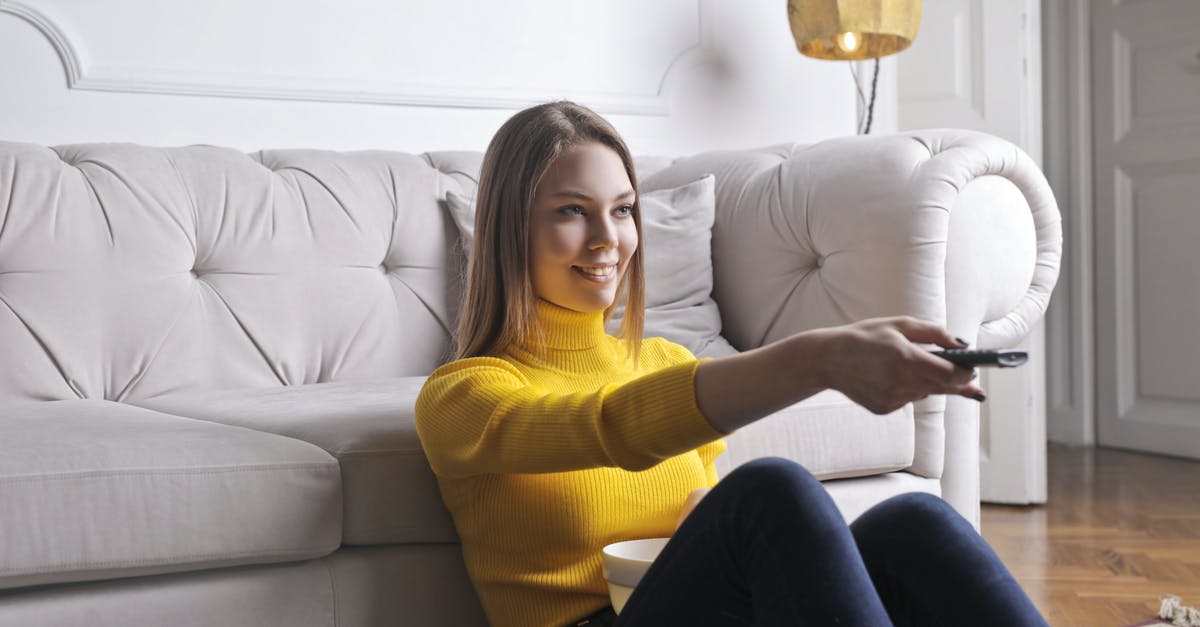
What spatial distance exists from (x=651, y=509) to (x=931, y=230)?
0.75 m

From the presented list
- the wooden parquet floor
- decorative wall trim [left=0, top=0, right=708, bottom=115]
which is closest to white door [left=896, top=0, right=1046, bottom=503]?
the wooden parquet floor

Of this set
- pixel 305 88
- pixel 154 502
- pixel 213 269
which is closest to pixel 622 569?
pixel 154 502

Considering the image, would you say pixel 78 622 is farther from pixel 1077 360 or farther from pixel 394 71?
pixel 1077 360

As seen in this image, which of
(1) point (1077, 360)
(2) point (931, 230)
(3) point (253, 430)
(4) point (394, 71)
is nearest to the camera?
(3) point (253, 430)

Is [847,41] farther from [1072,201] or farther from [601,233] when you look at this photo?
[601,233]

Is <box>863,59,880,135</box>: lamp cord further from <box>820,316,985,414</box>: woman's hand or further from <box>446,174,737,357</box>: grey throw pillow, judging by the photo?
<box>820,316,985,414</box>: woman's hand

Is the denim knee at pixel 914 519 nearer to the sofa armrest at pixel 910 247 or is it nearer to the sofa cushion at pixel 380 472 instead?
the sofa cushion at pixel 380 472

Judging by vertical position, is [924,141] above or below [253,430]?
above

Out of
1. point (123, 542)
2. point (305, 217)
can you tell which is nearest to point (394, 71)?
point (305, 217)

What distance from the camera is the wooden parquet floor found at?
→ 205cm

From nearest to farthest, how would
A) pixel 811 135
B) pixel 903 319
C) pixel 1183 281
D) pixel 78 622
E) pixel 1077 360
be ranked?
pixel 903 319 < pixel 78 622 < pixel 811 135 < pixel 1183 281 < pixel 1077 360

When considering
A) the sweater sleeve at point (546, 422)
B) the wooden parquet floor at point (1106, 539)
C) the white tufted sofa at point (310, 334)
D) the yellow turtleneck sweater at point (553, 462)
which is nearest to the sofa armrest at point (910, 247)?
the white tufted sofa at point (310, 334)

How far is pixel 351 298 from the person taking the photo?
6.32 feet

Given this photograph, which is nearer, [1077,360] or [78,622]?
[78,622]
